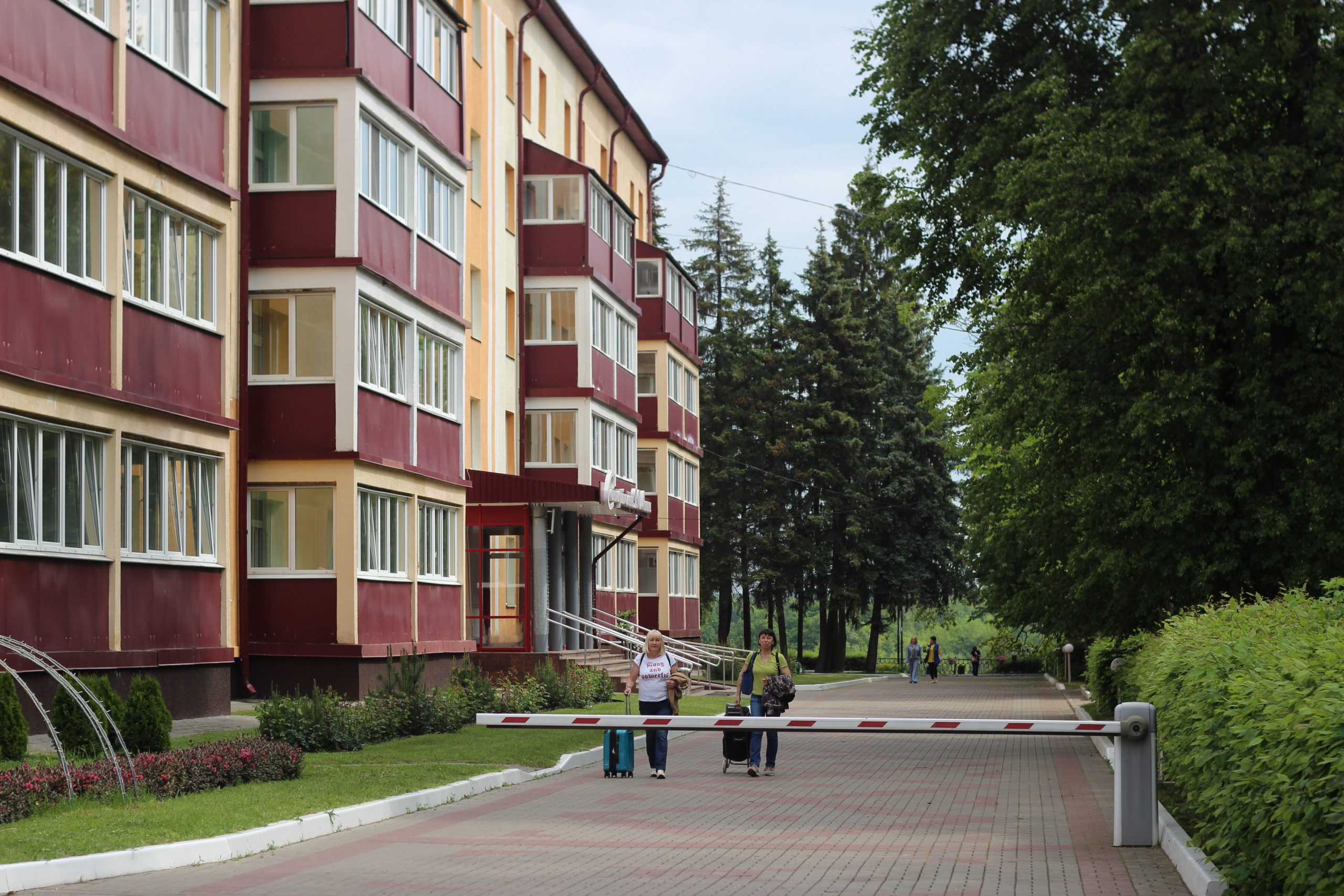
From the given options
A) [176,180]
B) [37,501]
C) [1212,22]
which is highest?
[1212,22]

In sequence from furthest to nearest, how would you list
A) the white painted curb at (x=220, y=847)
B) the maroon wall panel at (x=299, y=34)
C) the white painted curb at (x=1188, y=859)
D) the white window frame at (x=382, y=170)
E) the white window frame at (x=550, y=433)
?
the white window frame at (x=550, y=433), the white window frame at (x=382, y=170), the maroon wall panel at (x=299, y=34), the white painted curb at (x=220, y=847), the white painted curb at (x=1188, y=859)

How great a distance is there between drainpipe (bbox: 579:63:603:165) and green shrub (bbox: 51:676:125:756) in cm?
3172

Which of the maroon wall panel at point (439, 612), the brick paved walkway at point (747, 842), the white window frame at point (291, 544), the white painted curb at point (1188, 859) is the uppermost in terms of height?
the white window frame at point (291, 544)

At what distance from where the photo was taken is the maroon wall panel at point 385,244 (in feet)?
86.0

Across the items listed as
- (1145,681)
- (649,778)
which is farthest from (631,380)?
(1145,681)

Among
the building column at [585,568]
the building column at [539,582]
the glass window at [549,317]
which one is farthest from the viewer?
the glass window at [549,317]

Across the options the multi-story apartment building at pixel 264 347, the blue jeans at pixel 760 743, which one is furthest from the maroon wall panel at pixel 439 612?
the blue jeans at pixel 760 743

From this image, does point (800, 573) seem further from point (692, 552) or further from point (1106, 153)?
point (1106, 153)

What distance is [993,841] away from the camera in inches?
508

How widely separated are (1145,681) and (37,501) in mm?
11405

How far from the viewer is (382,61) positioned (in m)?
27.2

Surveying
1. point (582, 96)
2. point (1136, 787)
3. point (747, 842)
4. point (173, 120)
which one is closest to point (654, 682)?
point (747, 842)

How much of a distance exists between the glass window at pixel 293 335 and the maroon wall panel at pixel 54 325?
19.0 ft

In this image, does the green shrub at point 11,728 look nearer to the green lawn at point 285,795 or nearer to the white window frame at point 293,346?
the green lawn at point 285,795
